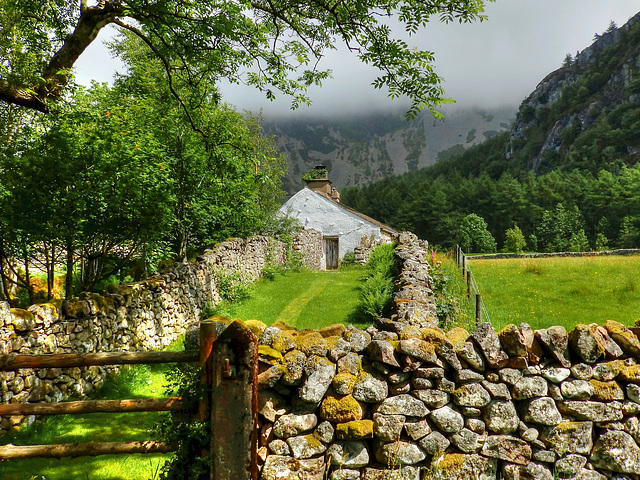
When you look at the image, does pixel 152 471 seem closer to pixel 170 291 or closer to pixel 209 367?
pixel 209 367

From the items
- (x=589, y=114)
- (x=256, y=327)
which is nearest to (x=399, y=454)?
(x=256, y=327)

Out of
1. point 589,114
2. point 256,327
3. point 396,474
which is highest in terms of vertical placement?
point 589,114

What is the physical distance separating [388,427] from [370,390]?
34 cm

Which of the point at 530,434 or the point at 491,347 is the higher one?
the point at 491,347

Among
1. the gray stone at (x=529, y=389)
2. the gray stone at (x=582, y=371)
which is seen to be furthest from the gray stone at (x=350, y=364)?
the gray stone at (x=582, y=371)

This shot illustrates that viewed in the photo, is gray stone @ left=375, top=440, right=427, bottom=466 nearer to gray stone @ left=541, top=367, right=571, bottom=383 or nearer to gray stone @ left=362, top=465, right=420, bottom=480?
gray stone @ left=362, top=465, right=420, bottom=480

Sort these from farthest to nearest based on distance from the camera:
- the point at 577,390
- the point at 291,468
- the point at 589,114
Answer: the point at 589,114
the point at 577,390
the point at 291,468

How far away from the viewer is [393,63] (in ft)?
23.5

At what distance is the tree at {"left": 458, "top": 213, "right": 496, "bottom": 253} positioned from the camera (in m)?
56.3

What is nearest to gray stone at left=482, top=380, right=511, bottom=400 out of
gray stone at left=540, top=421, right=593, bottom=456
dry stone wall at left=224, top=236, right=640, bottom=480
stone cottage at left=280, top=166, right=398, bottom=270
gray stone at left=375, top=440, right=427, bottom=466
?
dry stone wall at left=224, top=236, right=640, bottom=480

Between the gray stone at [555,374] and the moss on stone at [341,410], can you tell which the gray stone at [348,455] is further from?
the gray stone at [555,374]

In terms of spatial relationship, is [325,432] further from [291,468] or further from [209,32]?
[209,32]

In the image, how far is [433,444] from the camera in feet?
11.3

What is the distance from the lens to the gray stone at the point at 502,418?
3537 mm
